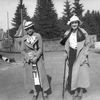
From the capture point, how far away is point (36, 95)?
722 cm

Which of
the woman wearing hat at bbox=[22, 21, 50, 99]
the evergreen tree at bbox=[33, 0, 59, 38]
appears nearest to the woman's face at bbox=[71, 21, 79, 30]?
the woman wearing hat at bbox=[22, 21, 50, 99]

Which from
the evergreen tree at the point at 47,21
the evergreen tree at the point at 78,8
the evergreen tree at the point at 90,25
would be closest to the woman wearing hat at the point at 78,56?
the evergreen tree at the point at 47,21

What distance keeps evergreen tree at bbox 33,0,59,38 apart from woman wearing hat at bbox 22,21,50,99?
70.1 m

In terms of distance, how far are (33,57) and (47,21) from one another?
2843 inches

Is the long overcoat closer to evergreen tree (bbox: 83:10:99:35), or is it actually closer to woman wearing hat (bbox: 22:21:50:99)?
woman wearing hat (bbox: 22:21:50:99)

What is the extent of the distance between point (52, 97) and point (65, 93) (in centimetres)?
43

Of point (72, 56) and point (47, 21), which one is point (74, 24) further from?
point (47, 21)

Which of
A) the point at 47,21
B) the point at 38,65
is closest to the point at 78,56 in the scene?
the point at 38,65

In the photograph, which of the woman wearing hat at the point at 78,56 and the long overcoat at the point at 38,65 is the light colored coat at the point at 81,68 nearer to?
the woman wearing hat at the point at 78,56

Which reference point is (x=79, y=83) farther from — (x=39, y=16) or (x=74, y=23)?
(x=39, y=16)

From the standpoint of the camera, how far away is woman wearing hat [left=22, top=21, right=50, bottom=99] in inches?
274

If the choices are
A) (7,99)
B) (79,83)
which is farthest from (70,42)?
(7,99)

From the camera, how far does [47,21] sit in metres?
78.8

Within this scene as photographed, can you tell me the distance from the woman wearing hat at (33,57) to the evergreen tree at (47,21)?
70.1 m
